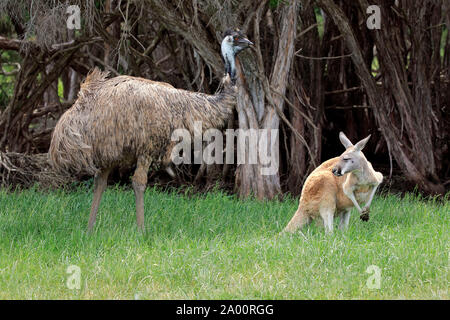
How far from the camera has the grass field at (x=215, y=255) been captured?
17.9 ft

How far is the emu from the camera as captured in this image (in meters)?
6.95

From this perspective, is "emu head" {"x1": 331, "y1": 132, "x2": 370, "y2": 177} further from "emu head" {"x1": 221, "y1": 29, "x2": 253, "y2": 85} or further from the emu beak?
the emu beak

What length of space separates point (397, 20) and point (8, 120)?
18.7ft

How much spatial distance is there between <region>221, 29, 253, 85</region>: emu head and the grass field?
154cm

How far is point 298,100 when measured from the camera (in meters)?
10.6

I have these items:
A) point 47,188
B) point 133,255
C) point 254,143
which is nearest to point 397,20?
point 254,143

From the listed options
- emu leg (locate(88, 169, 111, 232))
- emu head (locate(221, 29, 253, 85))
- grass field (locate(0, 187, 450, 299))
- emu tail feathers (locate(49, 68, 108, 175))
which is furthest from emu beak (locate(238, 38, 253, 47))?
emu leg (locate(88, 169, 111, 232))

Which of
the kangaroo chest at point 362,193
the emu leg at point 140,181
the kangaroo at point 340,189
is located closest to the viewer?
the kangaroo at point 340,189

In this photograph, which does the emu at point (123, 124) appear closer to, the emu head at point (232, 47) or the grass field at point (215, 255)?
the emu head at point (232, 47)

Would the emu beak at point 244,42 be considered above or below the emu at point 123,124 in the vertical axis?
above

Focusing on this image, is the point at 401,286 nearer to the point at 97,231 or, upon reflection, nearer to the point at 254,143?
the point at 97,231

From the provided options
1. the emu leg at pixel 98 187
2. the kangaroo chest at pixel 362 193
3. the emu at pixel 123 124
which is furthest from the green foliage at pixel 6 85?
the kangaroo chest at pixel 362 193

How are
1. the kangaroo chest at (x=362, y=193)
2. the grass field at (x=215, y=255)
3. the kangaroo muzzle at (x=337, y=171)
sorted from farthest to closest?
the kangaroo chest at (x=362, y=193), the kangaroo muzzle at (x=337, y=171), the grass field at (x=215, y=255)

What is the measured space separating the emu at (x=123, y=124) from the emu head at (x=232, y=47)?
17.5 inches
